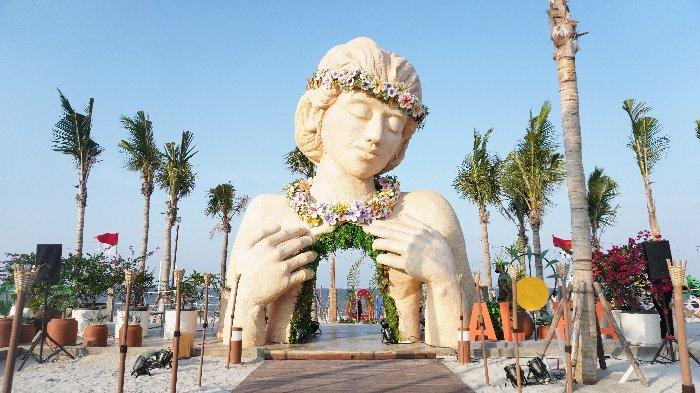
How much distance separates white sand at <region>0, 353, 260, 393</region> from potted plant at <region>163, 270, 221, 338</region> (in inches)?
79.4

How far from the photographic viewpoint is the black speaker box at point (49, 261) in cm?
983

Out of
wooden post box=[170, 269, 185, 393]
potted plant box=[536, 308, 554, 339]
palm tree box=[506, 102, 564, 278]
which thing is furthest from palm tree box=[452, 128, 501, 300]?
wooden post box=[170, 269, 185, 393]

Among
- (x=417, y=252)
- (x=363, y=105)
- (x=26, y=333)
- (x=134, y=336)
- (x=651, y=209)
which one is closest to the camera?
(x=417, y=252)

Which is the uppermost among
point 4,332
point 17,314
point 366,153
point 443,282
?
point 366,153

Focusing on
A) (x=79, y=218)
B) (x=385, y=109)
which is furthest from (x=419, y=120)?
(x=79, y=218)

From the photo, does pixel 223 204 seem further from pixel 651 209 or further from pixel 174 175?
pixel 651 209

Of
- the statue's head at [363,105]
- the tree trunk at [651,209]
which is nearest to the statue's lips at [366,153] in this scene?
the statue's head at [363,105]

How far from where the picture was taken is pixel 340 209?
10.2m

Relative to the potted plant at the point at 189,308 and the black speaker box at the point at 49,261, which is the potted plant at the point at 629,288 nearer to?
the potted plant at the point at 189,308

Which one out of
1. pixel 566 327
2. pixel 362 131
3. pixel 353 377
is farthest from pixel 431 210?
pixel 566 327

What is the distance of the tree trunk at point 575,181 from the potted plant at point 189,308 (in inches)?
281

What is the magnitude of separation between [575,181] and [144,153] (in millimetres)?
21801

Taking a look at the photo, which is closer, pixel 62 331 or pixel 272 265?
pixel 272 265

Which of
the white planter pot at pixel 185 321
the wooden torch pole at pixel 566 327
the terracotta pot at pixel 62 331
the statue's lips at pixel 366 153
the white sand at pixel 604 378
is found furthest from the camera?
the white planter pot at pixel 185 321
